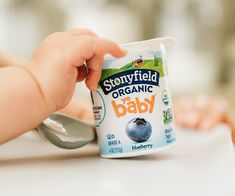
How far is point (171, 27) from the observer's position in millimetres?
3260

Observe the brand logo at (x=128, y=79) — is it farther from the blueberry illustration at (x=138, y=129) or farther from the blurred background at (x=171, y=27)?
the blurred background at (x=171, y=27)

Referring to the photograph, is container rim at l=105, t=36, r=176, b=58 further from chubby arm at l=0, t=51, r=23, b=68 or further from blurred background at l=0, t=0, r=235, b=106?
blurred background at l=0, t=0, r=235, b=106

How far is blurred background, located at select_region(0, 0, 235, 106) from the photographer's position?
3037mm

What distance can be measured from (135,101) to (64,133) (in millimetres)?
101

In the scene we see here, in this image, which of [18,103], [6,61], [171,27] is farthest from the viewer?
[171,27]

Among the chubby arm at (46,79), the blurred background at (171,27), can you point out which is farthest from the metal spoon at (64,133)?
the blurred background at (171,27)

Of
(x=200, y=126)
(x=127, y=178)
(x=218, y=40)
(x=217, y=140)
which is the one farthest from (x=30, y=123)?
(x=218, y=40)

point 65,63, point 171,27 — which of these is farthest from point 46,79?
point 171,27

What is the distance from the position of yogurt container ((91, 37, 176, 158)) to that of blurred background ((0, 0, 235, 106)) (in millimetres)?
2499

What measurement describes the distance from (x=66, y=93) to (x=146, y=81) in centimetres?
9

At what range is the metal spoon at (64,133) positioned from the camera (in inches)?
24.2

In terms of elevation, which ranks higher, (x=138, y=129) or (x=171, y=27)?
(x=138, y=129)

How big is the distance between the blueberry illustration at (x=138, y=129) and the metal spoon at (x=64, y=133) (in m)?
0.07

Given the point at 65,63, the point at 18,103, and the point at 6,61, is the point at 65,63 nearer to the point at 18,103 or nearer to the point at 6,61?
the point at 18,103
